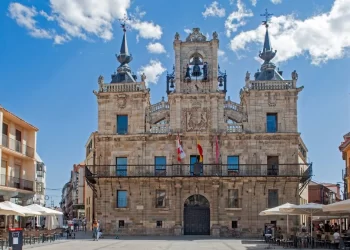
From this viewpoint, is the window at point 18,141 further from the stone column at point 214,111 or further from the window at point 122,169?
the stone column at point 214,111

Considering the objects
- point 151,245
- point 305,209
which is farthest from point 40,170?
point 305,209

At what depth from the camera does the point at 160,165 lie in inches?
1748

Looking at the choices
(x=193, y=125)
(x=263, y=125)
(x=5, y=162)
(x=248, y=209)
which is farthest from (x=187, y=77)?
(x=5, y=162)

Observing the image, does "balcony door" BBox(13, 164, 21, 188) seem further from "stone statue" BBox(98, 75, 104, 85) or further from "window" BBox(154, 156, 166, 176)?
"window" BBox(154, 156, 166, 176)

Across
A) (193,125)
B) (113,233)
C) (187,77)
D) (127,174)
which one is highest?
(187,77)

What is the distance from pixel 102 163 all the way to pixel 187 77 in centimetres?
953

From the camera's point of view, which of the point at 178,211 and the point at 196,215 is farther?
the point at 196,215

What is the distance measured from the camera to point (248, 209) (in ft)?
143

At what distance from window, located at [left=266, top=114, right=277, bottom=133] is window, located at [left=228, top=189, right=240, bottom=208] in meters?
5.42

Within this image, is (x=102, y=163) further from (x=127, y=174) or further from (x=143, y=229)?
(x=143, y=229)

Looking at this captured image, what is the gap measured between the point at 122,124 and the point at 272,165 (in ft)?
40.0

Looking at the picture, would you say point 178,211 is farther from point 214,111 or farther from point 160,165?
point 214,111

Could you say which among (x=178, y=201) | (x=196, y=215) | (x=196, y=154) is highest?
(x=196, y=154)

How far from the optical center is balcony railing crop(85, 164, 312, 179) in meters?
43.5
